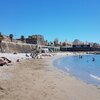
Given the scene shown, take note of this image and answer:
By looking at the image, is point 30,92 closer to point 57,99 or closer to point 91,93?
point 57,99

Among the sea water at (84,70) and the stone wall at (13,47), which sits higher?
the stone wall at (13,47)

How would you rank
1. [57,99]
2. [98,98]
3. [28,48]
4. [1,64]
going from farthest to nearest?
[28,48] → [1,64] → [98,98] → [57,99]

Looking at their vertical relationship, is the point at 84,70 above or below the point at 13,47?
below

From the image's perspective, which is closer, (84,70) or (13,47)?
(84,70)

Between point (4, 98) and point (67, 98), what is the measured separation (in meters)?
4.15

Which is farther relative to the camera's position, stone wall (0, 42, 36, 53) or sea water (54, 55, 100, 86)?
stone wall (0, 42, 36, 53)

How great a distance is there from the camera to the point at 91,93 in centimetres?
1884

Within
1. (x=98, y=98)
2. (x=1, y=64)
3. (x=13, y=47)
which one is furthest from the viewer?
(x=13, y=47)

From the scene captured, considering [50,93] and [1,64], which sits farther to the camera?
[1,64]

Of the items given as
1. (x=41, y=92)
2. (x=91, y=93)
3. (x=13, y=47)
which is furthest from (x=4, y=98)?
(x=13, y=47)

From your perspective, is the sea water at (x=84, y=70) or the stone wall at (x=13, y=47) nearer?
the sea water at (x=84, y=70)

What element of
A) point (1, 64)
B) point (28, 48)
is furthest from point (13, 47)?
point (1, 64)

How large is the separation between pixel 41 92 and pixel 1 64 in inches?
979

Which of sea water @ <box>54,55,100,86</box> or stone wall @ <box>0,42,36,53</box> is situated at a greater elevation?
stone wall @ <box>0,42,36,53</box>
